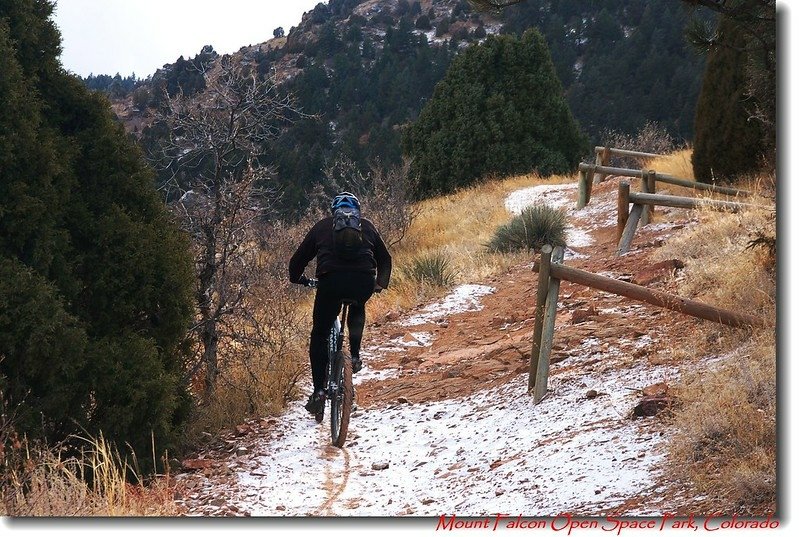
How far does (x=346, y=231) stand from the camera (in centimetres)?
565

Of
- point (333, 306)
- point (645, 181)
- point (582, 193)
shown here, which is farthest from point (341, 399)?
point (582, 193)

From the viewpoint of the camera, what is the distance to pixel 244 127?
23.6 ft

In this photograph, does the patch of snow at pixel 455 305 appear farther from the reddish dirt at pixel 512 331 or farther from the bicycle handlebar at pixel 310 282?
the bicycle handlebar at pixel 310 282

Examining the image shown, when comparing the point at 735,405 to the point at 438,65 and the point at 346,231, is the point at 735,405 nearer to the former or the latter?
the point at 346,231

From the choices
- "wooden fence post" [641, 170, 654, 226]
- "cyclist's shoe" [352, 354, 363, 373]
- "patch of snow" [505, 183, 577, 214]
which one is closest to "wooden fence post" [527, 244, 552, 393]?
"cyclist's shoe" [352, 354, 363, 373]

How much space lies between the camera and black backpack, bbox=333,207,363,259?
566cm

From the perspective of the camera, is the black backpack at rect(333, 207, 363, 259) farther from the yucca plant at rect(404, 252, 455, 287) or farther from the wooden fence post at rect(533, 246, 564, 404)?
the yucca plant at rect(404, 252, 455, 287)

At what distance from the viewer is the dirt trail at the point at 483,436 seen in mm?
4449

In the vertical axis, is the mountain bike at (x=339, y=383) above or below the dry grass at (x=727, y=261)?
below

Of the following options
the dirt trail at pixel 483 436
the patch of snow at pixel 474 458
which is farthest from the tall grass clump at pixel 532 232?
the patch of snow at pixel 474 458

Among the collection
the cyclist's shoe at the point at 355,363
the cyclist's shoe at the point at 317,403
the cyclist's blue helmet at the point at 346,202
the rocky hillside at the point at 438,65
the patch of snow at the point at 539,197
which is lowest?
the cyclist's shoe at the point at 317,403

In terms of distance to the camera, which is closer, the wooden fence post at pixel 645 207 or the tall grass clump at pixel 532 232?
the wooden fence post at pixel 645 207

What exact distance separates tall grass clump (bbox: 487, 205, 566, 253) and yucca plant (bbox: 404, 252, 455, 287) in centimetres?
143
